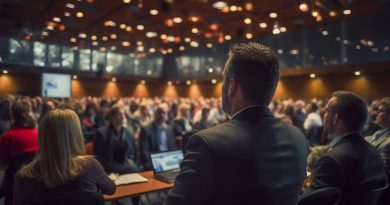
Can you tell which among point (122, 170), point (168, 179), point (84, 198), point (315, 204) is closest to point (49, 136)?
point (84, 198)

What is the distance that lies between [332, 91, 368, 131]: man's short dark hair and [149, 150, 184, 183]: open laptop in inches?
66.8

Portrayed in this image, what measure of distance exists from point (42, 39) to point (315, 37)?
34.7 ft

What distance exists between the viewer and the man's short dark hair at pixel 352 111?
221 centimetres

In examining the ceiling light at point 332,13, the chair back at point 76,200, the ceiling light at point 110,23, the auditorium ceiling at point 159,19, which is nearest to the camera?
the chair back at point 76,200

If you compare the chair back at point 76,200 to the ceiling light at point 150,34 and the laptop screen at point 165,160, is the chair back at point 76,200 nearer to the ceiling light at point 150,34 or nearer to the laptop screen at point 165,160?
the laptop screen at point 165,160

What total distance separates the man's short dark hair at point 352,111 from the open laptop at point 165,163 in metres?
1.70

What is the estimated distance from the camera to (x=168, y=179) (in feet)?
10.3

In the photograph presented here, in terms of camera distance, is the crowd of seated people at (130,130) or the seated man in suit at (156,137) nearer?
the crowd of seated people at (130,130)

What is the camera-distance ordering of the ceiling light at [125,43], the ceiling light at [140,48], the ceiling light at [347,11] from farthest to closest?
the ceiling light at [140,48] < the ceiling light at [125,43] < the ceiling light at [347,11]

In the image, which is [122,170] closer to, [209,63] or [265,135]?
[265,135]

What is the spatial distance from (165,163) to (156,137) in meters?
1.78

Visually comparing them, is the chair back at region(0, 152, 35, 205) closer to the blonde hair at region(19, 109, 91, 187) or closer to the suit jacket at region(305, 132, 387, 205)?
the blonde hair at region(19, 109, 91, 187)

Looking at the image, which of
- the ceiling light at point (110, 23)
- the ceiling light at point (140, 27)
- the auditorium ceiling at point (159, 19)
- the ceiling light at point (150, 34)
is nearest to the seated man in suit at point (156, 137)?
the auditorium ceiling at point (159, 19)

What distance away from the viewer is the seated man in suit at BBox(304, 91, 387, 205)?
1.93 m
